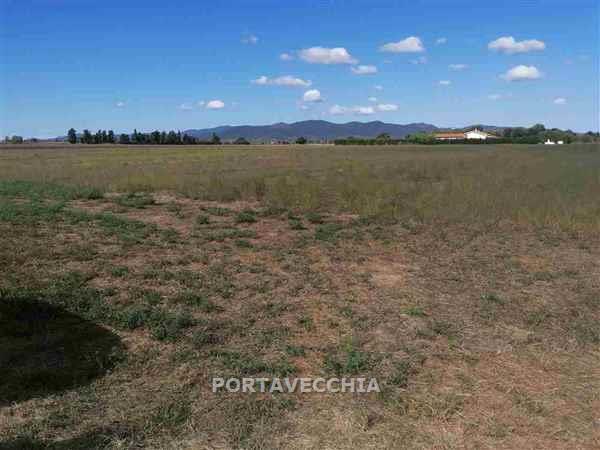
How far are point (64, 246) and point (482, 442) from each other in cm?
636

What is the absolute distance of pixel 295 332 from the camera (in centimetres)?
430

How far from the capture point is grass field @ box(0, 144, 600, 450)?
2900mm

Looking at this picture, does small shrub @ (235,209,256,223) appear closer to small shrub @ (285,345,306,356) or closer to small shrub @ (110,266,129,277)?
small shrub @ (110,266,129,277)

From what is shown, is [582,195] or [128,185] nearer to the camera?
[582,195]

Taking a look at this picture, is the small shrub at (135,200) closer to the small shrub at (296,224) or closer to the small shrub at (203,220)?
the small shrub at (203,220)

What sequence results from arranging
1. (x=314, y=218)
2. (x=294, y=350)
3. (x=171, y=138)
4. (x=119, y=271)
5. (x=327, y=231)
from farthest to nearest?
1. (x=171, y=138)
2. (x=314, y=218)
3. (x=327, y=231)
4. (x=119, y=271)
5. (x=294, y=350)

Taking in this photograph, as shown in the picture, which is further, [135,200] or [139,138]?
[139,138]

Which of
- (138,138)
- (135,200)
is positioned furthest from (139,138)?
(135,200)

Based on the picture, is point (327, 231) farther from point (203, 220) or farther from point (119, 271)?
point (119, 271)

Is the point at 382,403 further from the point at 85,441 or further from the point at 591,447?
the point at 85,441

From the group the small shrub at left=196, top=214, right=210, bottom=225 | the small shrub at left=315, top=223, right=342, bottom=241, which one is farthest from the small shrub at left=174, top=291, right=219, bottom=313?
the small shrub at left=196, top=214, right=210, bottom=225

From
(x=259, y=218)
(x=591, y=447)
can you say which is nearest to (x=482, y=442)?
(x=591, y=447)

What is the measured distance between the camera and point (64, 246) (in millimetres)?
7043

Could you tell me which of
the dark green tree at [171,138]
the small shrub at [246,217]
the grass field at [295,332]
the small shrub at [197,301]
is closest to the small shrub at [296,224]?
the grass field at [295,332]
